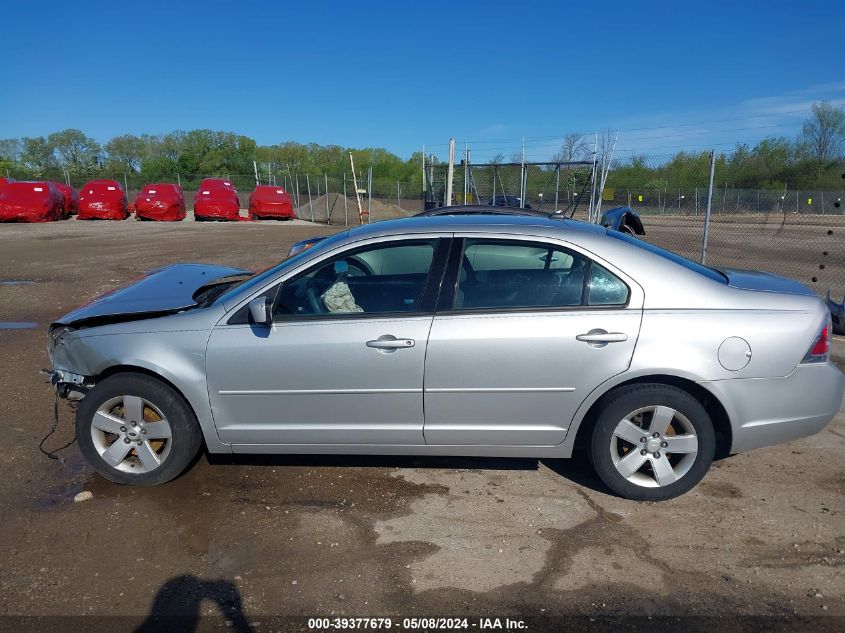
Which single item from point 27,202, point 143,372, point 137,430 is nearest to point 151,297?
point 143,372

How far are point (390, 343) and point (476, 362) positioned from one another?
19.7 inches

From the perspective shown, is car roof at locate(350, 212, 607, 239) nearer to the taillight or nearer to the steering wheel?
the steering wheel

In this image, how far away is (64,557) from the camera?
339 cm

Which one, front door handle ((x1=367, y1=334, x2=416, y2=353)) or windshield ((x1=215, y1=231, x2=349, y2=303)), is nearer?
front door handle ((x1=367, y1=334, x2=416, y2=353))

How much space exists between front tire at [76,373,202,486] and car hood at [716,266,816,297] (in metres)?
3.44

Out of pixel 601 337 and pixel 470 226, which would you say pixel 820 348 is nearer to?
pixel 601 337

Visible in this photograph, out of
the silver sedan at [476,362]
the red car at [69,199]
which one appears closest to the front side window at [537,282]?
the silver sedan at [476,362]

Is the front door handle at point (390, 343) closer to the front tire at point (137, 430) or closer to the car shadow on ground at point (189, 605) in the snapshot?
the front tire at point (137, 430)

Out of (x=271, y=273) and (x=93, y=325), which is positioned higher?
(x=271, y=273)

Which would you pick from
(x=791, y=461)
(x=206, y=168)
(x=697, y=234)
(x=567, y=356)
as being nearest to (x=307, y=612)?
(x=567, y=356)

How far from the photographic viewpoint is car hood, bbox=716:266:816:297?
156 inches

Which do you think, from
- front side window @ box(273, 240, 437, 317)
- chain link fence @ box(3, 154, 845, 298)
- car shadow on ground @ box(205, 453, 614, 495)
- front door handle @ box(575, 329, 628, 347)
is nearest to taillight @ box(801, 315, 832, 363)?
front door handle @ box(575, 329, 628, 347)

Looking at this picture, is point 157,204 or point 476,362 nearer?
point 476,362

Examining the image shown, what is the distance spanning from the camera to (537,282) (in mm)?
3904
